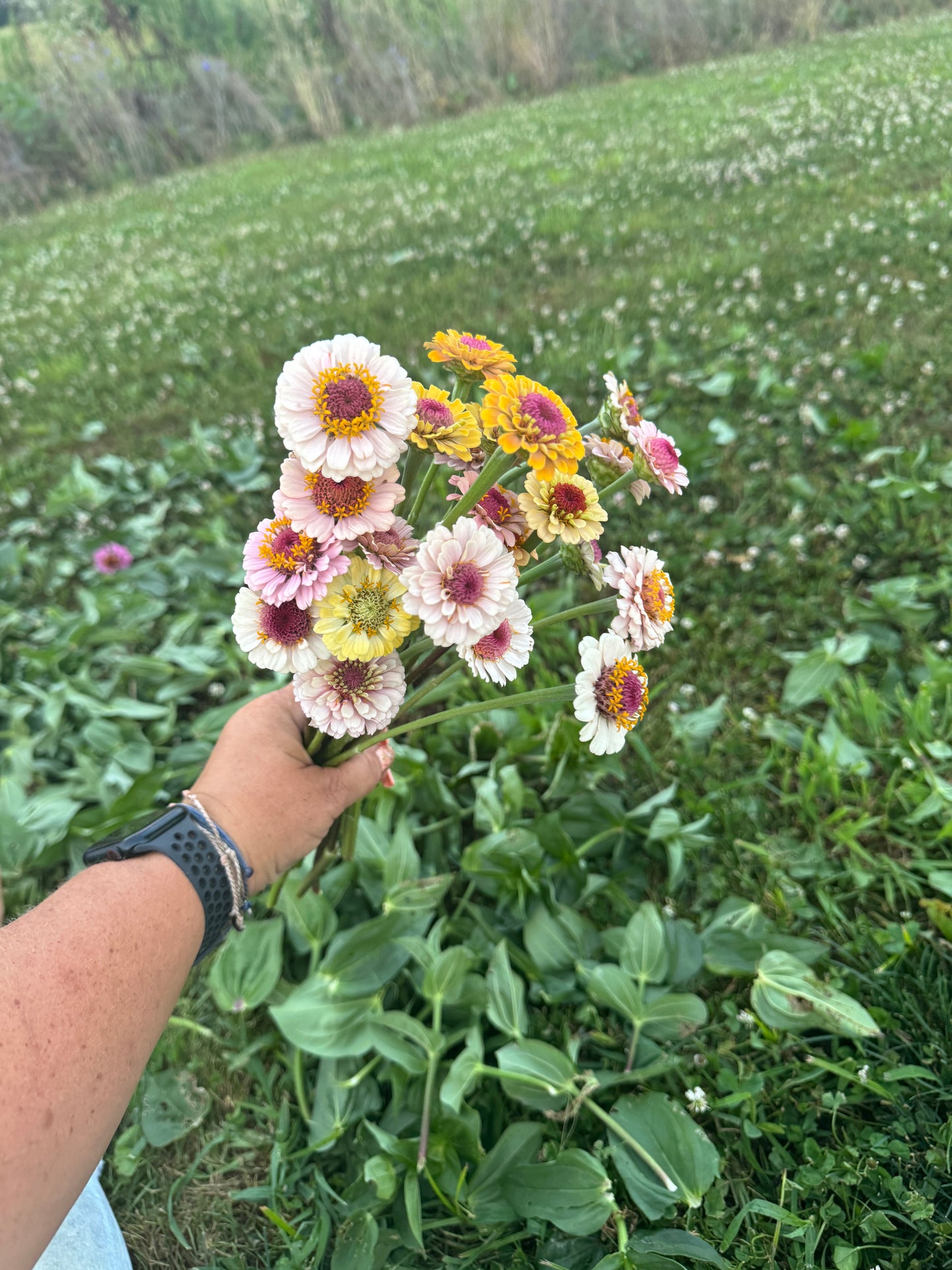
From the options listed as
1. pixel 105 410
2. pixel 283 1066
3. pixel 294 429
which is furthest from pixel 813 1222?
pixel 105 410

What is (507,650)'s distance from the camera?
1.05 m

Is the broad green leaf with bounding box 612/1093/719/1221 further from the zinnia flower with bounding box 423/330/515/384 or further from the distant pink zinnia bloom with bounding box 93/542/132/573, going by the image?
the distant pink zinnia bloom with bounding box 93/542/132/573

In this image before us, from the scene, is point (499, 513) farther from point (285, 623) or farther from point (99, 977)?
point (99, 977)

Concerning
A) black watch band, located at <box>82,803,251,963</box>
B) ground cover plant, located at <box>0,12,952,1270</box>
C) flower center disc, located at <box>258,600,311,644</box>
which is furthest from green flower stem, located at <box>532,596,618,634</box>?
ground cover plant, located at <box>0,12,952,1270</box>

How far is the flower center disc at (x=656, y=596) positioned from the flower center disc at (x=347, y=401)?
434mm

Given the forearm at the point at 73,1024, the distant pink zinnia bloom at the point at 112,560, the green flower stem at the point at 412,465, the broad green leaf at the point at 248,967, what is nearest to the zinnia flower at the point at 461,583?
the green flower stem at the point at 412,465

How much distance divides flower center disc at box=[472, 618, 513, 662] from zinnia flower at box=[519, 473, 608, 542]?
15cm

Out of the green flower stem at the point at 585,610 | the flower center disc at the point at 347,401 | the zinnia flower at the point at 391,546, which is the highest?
the flower center disc at the point at 347,401

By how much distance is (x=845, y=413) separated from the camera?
11.0ft

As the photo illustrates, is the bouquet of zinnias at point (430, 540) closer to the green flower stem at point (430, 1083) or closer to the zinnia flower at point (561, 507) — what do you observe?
the zinnia flower at point (561, 507)

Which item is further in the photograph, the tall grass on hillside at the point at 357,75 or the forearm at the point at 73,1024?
the tall grass on hillside at the point at 357,75

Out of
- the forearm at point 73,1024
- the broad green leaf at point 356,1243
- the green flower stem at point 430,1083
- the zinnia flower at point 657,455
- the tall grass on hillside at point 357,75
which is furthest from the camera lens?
the tall grass on hillside at point 357,75

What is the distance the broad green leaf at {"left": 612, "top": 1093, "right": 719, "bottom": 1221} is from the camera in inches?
55.8

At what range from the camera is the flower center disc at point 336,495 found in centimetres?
100
